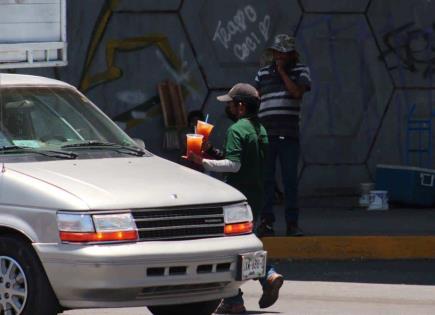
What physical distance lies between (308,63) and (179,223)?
735 centimetres

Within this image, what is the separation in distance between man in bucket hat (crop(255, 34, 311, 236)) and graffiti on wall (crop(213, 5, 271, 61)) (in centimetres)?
253

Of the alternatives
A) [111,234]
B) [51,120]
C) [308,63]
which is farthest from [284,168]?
[111,234]

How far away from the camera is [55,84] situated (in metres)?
9.13

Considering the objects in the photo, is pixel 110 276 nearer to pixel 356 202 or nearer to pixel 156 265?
pixel 156 265

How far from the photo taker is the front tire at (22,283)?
7.59m

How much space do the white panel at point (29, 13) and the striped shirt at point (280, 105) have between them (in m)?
2.51

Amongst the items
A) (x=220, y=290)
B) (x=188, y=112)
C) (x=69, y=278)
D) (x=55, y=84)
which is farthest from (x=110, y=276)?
(x=188, y=112)

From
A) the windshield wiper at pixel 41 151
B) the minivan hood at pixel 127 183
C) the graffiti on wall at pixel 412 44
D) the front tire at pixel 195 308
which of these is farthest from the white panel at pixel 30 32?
the graffiti on wall at pixel 412 44

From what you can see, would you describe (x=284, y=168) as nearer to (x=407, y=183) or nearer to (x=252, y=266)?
(x=407, y=183)

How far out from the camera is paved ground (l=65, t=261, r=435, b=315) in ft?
31.2

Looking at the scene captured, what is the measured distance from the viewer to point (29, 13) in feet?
34.1

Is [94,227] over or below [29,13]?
below

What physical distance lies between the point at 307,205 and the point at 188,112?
1702 millimetres

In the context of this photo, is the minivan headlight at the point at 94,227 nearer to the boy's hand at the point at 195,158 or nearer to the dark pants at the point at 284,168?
the boy's hand at the point at 195,158
